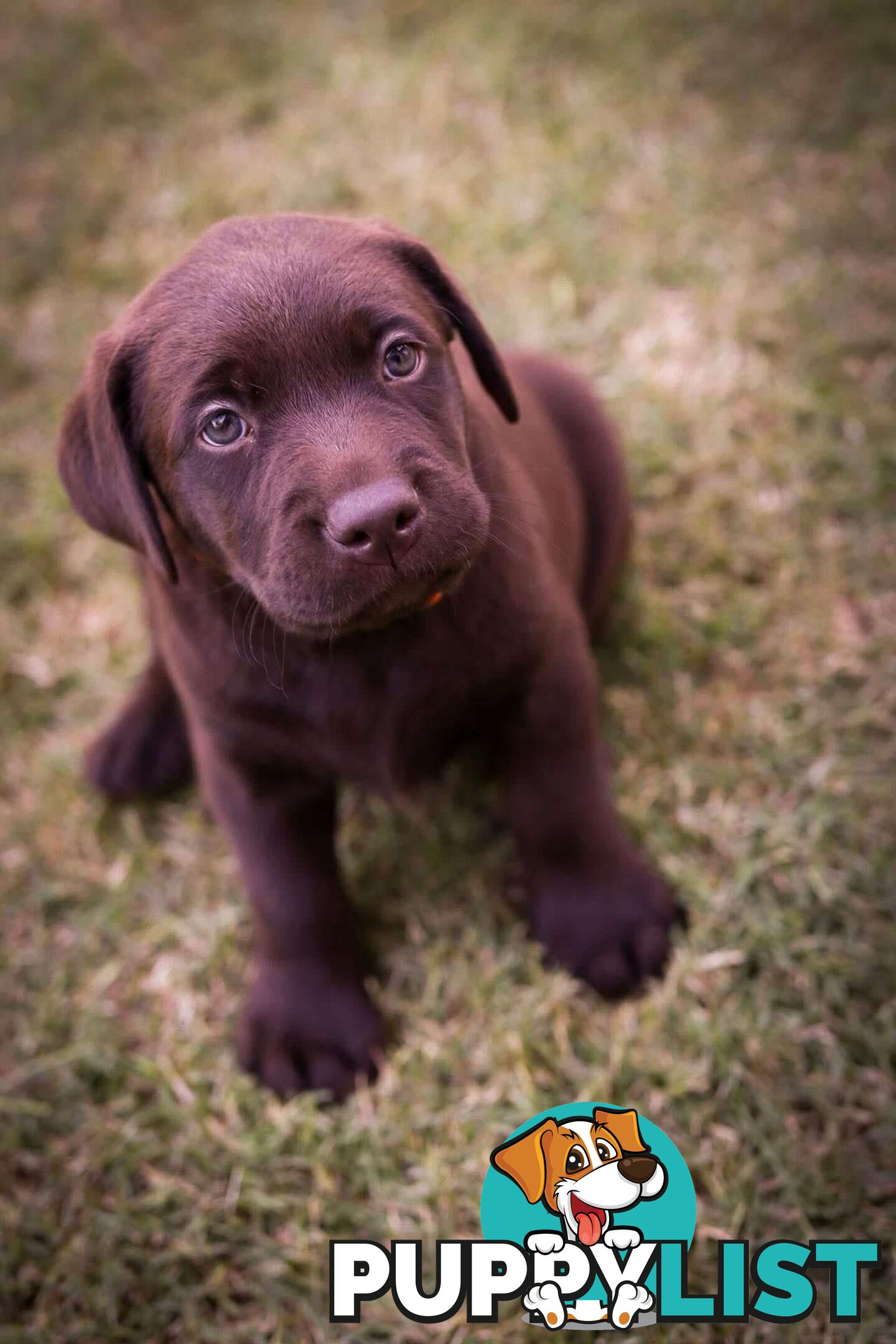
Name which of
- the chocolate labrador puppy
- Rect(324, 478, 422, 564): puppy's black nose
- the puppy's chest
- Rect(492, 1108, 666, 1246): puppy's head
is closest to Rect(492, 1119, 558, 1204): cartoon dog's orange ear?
Rect(492, 1108, 666, 1246): puppy's head

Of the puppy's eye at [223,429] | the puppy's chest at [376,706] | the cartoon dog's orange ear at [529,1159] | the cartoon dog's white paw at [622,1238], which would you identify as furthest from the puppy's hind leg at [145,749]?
the cartoon dog's white paw at [622,1238]

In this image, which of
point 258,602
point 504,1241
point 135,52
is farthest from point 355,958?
point 135,52

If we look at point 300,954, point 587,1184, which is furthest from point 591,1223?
point 300,954

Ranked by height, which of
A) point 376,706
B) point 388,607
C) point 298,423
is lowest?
point 376,706

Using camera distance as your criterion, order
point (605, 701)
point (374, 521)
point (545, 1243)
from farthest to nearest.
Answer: point (605, 701) < point (545, 1243) < point (374, 521)

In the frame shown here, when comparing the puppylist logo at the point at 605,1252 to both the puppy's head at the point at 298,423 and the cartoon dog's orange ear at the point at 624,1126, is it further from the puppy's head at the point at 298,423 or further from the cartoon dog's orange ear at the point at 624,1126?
the puppy's head at the point at 298,423

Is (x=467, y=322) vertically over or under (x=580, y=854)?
over

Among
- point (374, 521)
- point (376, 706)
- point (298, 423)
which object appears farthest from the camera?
point (376, 706)

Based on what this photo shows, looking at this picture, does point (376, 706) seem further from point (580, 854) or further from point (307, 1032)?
point (307, 1032)
